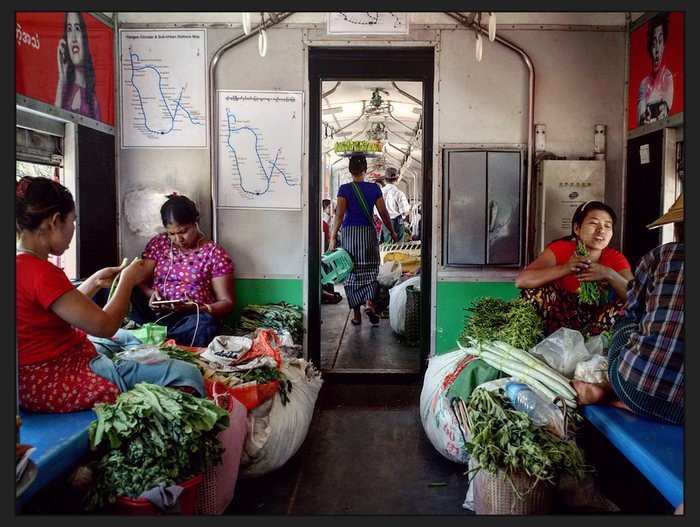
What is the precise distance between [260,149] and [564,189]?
258cm

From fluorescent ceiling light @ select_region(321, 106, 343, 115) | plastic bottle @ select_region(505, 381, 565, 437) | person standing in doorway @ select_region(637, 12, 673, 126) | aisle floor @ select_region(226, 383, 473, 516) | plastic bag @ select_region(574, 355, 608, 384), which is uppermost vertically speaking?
fluorescent ceiling light @ select_region(321, 106, 343, 115)

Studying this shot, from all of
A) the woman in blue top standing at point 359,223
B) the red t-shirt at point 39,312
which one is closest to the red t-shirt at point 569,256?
the red t-shirt at point 39,312

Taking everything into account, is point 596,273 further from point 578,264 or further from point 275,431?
point 275,431

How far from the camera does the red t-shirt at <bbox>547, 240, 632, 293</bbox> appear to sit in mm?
4047

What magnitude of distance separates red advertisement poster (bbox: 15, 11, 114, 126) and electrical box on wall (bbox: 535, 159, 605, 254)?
12.0ft

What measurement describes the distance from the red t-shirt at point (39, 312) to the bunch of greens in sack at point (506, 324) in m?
2.31

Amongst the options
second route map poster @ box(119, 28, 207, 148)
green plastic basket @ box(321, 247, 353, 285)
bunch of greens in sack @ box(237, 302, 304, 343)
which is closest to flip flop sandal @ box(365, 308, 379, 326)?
green plastic basket @ box(321, 247, 353, 285)

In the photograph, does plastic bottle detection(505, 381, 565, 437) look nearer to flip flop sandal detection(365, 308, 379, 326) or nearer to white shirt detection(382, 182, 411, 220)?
flip flop sandal detection(365, 308, 379, 326)

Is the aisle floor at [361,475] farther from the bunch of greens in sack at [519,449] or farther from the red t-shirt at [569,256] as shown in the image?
the red t-shirt at [569,256]

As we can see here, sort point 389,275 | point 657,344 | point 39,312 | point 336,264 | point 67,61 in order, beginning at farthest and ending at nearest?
point 389,275 → point 336,264 → point 67,61 → point 39,312 → point 657,344

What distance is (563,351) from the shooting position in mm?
3410

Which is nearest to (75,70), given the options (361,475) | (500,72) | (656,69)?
(500,72)

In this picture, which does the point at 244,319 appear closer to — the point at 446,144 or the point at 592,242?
the point at 446,144

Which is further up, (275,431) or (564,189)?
(564,189)
